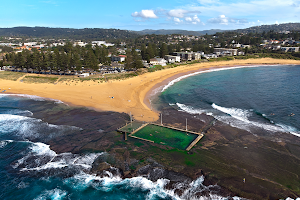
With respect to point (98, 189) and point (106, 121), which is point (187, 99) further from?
point (98, 189)

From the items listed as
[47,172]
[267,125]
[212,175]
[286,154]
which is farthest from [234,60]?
[47,172]

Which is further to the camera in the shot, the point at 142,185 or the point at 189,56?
the point at 189,56

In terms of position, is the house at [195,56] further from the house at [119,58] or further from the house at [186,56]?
the house at [119,58]

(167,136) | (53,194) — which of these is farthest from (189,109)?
(53,194)

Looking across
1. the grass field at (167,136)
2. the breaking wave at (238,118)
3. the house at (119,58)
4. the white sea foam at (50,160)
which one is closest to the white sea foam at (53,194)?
the white sea foam at (50,160)

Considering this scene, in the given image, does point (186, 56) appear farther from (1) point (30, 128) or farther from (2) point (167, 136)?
(1) point (30, 128)

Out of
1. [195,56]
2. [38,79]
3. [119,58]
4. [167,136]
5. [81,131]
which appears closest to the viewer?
[167,136]

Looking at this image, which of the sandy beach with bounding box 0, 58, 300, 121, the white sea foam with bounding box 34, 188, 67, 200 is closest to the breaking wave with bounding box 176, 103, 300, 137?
the sandy beach with bounding box 0, 58, 300, 121
